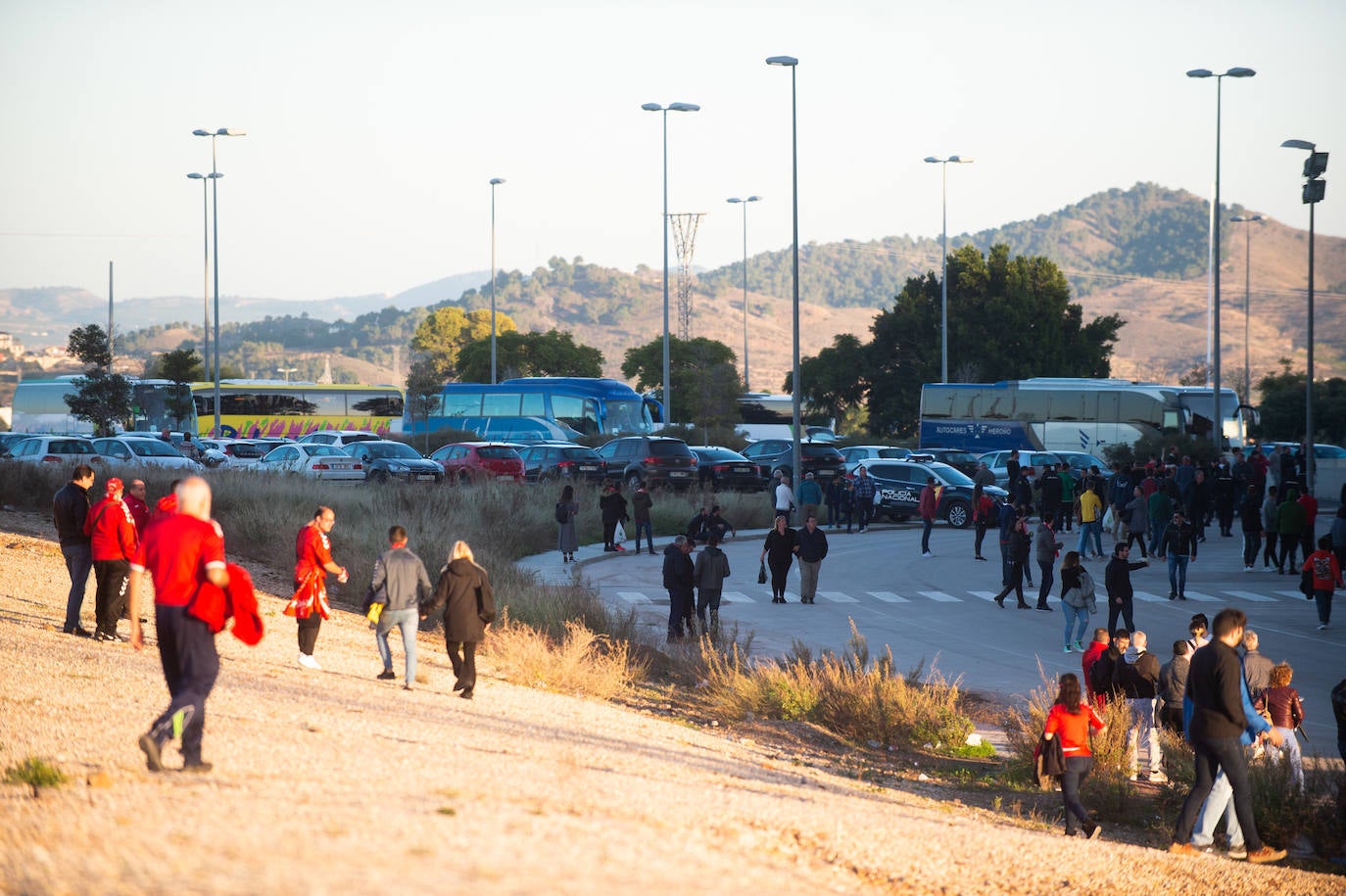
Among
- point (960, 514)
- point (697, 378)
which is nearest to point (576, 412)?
point (697, 378)

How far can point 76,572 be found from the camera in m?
13.7

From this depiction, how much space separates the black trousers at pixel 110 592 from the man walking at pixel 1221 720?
9.92 metres

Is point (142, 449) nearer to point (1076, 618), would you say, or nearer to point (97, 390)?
point (97, 390)

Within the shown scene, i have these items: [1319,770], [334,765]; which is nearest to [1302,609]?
→ [1319,770]

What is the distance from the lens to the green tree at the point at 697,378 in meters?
57.2

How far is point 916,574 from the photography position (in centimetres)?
2541

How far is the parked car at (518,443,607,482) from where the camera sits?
38.4 meters

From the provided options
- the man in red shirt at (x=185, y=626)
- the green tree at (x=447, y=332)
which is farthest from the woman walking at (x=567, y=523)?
the green tree at (x=447, y=332)

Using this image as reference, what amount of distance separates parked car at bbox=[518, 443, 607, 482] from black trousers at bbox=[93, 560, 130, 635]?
2417cm

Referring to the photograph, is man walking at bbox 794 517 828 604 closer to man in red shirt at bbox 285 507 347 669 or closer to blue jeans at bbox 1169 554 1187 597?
blue jeans at bbox 1169 554 1187 597

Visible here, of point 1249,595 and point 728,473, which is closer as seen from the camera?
point 1249,595

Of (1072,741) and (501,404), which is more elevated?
(501,404)

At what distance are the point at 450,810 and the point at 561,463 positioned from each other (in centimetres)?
3195

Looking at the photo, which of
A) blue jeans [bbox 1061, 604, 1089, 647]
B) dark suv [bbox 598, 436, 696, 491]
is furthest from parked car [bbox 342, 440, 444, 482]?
blue jeans [bbox 1061, 604, 1089, 647]
